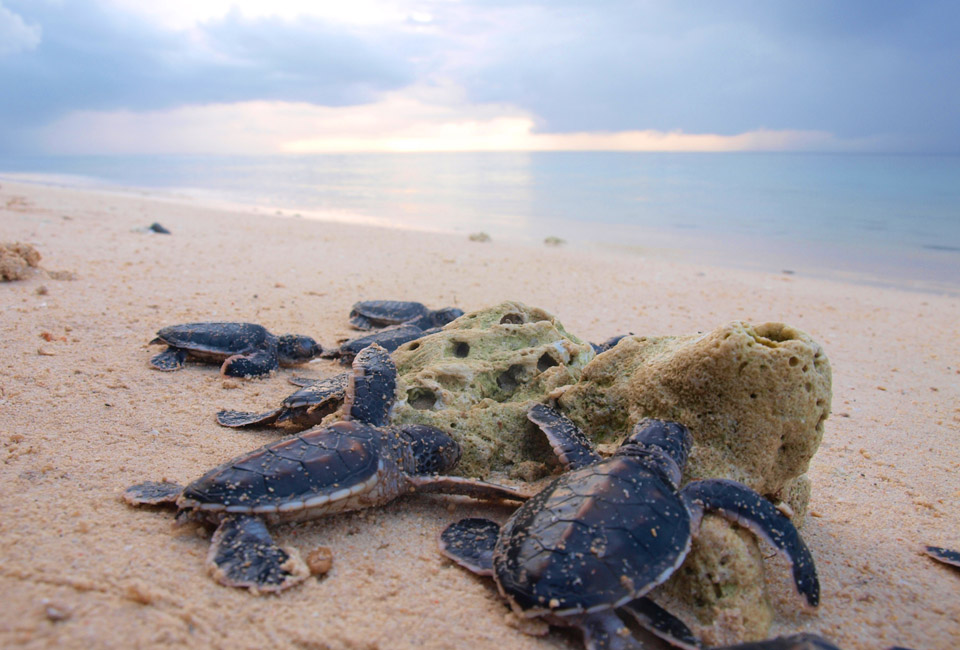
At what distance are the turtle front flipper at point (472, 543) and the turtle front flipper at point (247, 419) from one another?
1.58 m

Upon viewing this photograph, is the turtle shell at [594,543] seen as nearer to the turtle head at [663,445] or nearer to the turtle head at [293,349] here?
the turtle head at [663,445]

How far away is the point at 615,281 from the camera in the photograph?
968 cm

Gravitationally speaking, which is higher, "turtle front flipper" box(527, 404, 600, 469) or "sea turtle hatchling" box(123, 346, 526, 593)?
"turtle front flipper" box(527, 404, 600, 469)

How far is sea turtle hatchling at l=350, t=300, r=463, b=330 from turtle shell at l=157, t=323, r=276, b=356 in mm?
1564

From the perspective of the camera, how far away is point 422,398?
3705 mm

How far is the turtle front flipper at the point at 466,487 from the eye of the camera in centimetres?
295

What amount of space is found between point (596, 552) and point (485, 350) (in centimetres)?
201

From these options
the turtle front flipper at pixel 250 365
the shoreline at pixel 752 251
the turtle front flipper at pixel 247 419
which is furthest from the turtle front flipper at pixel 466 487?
the shoreline at pixel 752 251

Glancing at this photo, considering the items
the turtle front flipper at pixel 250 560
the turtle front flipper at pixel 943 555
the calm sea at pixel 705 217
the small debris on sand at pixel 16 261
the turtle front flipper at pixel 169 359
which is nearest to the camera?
the turtle front flipper at pixel 250 560

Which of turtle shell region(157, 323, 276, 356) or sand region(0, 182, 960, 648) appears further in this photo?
turtle shell region(157, 323, 276, 356)

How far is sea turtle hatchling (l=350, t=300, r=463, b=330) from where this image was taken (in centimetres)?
655

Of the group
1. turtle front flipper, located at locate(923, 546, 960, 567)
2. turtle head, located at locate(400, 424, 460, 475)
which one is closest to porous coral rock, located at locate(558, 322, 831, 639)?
turtle front flipper, located at locate(923, 546, 960, 567)

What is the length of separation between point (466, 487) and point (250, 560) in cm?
111

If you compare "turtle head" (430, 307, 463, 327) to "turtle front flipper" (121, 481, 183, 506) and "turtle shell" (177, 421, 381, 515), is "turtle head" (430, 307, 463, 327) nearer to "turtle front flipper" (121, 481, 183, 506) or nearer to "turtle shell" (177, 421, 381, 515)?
"turtle shell" (177, 421, 381, 515)
